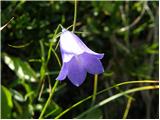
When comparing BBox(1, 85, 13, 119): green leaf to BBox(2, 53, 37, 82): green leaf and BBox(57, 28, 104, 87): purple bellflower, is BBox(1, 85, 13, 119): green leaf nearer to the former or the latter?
BBox(2, 53, 37, 82): green leaf

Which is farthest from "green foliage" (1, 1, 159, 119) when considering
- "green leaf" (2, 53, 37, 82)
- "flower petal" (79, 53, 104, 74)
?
"flower petal" (79, 53, 104, 74)

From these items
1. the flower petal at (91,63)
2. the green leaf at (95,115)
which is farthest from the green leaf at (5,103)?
the flower petal at (91,63)

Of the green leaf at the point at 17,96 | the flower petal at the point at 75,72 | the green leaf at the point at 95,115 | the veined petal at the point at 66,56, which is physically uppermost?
the veined petal at the point at 66,56

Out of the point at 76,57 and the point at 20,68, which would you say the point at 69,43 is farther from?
the point at 20,68

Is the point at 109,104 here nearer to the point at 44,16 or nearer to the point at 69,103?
the point at 69,103

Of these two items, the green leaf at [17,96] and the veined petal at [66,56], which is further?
the green leaf at [17,96]

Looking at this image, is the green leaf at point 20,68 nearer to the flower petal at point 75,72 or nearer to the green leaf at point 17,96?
the green leaf at point 17,96

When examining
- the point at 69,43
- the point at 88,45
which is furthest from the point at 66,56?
the point at 88,45
